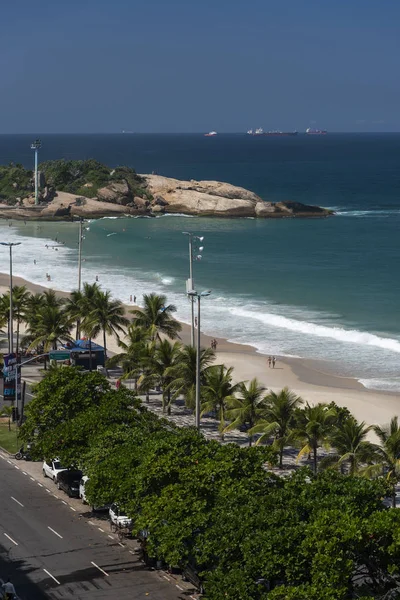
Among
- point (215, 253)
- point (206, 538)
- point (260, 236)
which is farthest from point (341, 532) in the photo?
point (260, 236)

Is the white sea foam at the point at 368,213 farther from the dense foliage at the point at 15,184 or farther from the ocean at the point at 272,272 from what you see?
the dense foliage at the point at 15,184

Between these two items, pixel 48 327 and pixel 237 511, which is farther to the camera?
pixel 48 327

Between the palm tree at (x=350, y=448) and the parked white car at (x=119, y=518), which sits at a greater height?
the palm tree at (x=350, y=448)

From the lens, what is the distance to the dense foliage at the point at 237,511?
2381cm

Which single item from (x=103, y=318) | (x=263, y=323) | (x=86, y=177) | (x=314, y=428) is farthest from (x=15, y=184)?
(x=314, y=428)

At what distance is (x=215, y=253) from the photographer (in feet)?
344

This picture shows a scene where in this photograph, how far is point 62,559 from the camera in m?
30.5

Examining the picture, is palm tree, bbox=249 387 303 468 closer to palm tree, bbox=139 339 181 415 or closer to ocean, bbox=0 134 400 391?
palm tree, bbox=139 339 181 415

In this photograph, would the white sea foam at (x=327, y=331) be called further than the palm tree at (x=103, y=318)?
Yes

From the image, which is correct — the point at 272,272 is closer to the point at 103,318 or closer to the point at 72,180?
the point at 103,318

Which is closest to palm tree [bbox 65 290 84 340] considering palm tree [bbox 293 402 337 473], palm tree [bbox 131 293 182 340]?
palm tree [bbox 131 293 182 340]

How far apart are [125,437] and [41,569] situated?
5.16 metres

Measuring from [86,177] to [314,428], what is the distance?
122 metres

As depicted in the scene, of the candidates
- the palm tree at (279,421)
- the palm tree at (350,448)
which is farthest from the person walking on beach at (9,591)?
the palm tree at (279,421)
